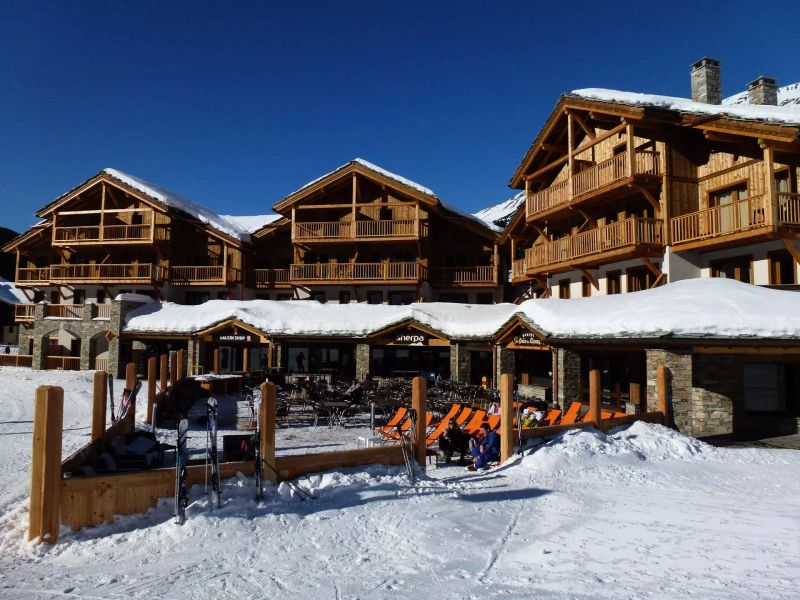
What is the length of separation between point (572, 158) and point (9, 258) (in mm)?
60078

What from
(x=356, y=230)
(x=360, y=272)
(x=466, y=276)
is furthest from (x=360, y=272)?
(x=466, y=276)

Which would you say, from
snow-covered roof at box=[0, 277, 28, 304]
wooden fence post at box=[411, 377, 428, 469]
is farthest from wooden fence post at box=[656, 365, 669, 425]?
snow-covered roof at box=[0, 277, 28, 304]

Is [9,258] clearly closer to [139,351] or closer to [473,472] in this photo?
[139,351]

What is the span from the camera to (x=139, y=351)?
2722 centimetres

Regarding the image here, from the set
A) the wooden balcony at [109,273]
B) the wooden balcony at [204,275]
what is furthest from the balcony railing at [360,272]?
the wooden balcony at [109,273]

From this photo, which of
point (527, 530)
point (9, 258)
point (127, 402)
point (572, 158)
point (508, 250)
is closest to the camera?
point (527, 530)

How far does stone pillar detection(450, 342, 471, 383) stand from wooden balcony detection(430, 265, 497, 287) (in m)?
6.58

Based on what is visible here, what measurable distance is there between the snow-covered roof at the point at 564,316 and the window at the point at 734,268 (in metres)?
1.60

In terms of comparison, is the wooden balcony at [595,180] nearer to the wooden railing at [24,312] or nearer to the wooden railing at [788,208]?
the wooden railing at [788,208]

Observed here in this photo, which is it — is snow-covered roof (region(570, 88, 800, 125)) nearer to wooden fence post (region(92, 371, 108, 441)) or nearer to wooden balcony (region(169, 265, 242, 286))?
wooden fence post (region(92, 371, 108, 441))

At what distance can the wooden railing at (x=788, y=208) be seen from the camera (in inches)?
575

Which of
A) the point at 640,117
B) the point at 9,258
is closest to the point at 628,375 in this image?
the point at 640,117

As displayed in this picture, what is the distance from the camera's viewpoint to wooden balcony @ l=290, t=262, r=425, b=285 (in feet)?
92.0

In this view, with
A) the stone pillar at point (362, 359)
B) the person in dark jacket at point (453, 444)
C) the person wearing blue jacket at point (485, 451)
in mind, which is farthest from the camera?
the stone pillar at point (362, 359)
